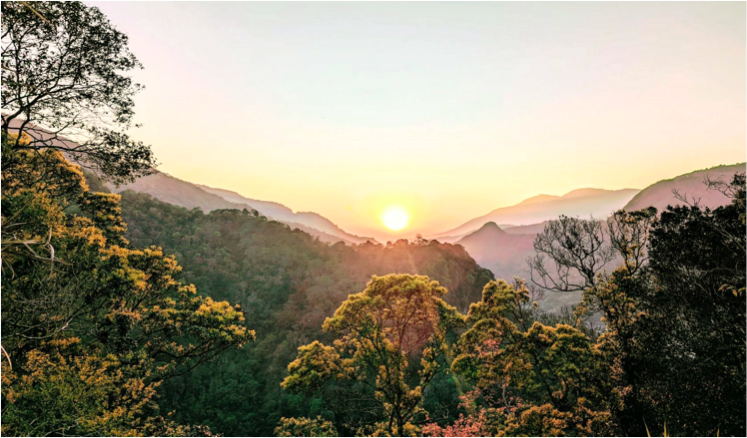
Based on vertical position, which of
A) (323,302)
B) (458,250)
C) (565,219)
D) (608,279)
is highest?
(565,219)

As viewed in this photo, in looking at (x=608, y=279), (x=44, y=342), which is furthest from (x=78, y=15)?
(x=608, y=279)

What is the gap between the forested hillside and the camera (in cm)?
3108

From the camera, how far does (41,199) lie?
32.3 ft

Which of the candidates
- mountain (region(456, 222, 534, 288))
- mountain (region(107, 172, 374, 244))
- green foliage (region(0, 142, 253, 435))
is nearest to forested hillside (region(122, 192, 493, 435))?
mountain (region(107, 172, 374, 244))

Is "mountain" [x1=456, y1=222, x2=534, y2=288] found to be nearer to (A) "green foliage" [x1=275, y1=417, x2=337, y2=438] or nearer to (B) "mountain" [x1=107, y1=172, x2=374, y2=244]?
(B) "mountain" [x1=107, y1=172, x2=374, y2=244]

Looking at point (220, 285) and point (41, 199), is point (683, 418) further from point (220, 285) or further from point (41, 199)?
→ point (220, 285)

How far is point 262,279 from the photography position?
4791 cm

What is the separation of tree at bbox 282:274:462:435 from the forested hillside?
704 inches

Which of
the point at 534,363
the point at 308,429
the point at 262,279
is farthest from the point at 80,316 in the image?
the point at 262,279

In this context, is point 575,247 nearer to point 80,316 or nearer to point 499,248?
point 80,316

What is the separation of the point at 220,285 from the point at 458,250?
3829 cm

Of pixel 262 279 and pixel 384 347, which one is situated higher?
pixel 384 347

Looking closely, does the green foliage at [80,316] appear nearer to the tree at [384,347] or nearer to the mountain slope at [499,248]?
the tree at [384,347]

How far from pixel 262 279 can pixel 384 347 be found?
128ft
